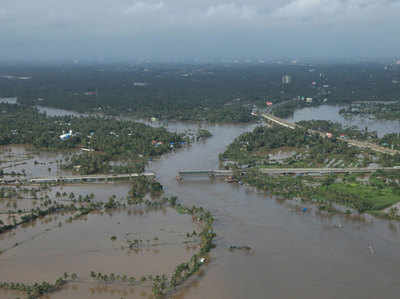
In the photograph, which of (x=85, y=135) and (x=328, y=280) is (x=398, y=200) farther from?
(x=85, y=135)

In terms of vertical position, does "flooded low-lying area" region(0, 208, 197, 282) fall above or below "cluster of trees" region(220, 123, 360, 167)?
below

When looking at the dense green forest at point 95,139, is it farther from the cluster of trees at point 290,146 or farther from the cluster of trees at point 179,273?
the cluster of trees at point 179,273

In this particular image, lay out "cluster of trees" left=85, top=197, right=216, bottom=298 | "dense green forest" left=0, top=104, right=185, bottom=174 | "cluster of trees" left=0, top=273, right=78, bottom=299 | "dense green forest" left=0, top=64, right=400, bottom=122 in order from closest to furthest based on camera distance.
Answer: "cluster of trees" left=0, top=273, right=78, bottom=299 < "cluster of trees" left=85, top=197, right=216, bottom=298 < "dense green forest" left=0, top=104, right=185, bottom=174 < "dense green forest" left=0, top=64, right=400, bottom=122

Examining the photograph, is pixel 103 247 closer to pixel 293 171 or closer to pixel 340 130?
pixel 293 171

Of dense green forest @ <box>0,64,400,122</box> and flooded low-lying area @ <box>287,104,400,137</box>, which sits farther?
dense green forest @ <box>0,64,400,122</box>

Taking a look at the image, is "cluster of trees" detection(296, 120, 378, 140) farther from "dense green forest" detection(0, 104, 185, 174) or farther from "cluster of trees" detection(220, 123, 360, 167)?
"dense green forest" detection(0, 104, 185, 174)

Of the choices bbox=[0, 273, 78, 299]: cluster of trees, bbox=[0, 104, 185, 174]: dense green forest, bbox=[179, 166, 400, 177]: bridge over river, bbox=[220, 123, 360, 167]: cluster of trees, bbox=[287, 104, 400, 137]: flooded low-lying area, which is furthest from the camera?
bbox=[287, 104, 400, 137]: flooded low-lying area

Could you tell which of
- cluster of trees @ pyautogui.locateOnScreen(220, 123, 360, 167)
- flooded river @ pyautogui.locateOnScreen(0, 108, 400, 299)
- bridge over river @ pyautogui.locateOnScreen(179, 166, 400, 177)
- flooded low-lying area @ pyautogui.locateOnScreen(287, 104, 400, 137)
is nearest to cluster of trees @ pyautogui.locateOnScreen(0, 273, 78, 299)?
flooded river @ pyautogui.locateOnScreen(0, 108, 400, 299)
